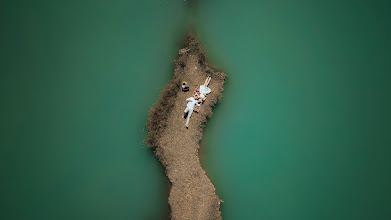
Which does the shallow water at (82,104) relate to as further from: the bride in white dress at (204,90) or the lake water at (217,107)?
the bride in white dress at (204,90)

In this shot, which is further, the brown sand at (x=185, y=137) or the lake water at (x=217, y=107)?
the lake water at (x=217, y=107)

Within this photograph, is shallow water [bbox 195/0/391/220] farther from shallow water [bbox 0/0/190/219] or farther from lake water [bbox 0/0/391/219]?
shallow water [bbox 0/0/190/219]

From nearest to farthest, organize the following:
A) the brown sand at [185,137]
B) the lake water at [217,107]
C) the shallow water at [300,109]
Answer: the brown sand at [185,137] → the lake water at [217,107] → the shallow water at [300,109]

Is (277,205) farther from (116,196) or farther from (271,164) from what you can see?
(116,196)

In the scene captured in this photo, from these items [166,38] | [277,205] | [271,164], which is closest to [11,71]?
[166,38]

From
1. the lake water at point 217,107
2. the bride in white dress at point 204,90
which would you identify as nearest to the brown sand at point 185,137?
the bride in white dress at point 204,90

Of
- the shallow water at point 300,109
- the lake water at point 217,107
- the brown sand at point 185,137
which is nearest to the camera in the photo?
the brown sand at point 185,137
